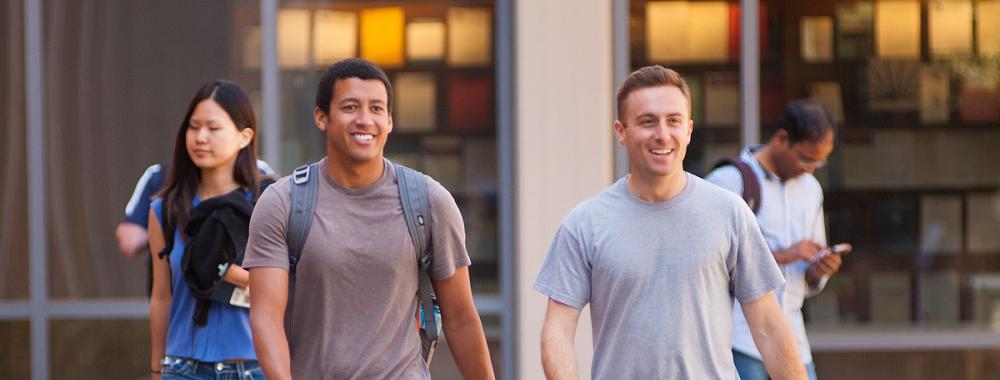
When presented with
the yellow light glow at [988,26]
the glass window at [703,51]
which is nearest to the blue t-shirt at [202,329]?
the glass window at [703,51]

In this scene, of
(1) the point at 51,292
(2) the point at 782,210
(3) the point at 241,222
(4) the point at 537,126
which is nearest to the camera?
(3) the point at 241,222

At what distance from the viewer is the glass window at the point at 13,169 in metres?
9.03

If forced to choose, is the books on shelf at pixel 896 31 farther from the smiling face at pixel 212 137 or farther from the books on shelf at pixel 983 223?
the smiling face at pixel 212 137

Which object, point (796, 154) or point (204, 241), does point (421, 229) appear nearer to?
point (204, 241)

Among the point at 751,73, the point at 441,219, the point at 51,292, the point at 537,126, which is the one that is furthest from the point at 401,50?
the point at 441,219

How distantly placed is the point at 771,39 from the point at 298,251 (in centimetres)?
509

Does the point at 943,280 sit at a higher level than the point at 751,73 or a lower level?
lower

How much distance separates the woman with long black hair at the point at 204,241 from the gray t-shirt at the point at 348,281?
0.88 meters

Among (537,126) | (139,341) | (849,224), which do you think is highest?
(537,126)

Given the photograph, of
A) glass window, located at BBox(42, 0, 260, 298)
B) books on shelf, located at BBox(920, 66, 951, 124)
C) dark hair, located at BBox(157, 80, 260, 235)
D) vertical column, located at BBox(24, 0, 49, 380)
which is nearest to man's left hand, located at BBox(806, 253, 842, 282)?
dark hair, located at BBox(157, 80, 260, 235)

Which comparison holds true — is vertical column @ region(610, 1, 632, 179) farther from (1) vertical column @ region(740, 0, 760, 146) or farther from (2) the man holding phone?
(2) the man holding phone

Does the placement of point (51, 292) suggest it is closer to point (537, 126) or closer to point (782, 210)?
point (537, 126)

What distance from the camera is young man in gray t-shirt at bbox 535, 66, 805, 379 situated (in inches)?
163

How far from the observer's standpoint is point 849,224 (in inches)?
346
